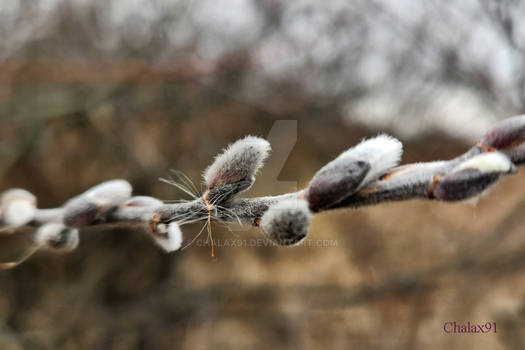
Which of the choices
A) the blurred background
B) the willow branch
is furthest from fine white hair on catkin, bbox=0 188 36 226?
the blurred background

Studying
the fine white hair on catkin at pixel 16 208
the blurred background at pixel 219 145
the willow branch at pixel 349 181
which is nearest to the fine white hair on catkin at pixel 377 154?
the willow branch at pixel 349 181

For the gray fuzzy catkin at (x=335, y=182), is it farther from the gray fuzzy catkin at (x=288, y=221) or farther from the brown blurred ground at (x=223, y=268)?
the brown blurred ground at (x=223, y=268)

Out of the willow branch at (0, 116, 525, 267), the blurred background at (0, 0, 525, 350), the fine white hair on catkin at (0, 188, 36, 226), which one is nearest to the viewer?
the willow branch at (0, 116, 525, 267)

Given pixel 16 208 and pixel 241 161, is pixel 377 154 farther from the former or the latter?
pixel 16 208

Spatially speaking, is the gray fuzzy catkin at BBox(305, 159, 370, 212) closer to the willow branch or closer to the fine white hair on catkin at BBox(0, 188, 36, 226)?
the willow branch

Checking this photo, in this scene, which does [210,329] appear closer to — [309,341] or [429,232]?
[309,341]

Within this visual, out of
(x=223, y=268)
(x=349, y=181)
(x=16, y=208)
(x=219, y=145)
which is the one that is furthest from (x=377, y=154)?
(x=223, y=268)
